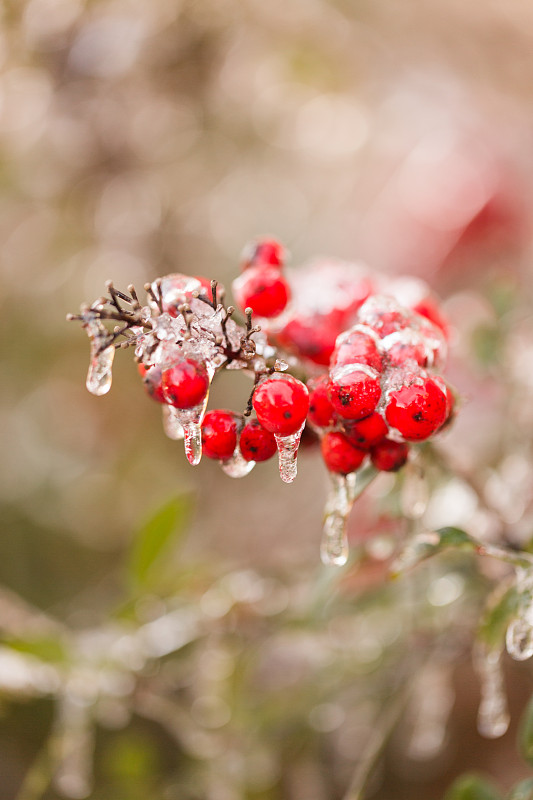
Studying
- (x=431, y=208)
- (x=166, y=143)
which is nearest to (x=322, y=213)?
(x=431, y=208)

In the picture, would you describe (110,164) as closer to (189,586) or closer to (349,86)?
(349,86)

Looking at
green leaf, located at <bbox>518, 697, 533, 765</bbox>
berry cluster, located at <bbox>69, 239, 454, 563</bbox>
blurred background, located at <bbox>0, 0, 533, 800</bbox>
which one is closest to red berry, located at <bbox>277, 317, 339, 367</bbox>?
berry cluster, located at <bbox>69, 239, 454, 563</bbox>

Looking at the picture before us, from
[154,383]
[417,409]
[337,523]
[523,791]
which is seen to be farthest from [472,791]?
[154,383]

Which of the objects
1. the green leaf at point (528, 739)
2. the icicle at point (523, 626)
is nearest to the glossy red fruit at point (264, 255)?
the icicle at point (523, 626)

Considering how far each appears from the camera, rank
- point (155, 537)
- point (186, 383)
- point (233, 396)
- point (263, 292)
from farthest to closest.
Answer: point (233, 396) → point (155, 537) → point (263, 292) → point (186, 383)

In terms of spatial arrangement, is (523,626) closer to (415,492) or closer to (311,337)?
(415,492)
